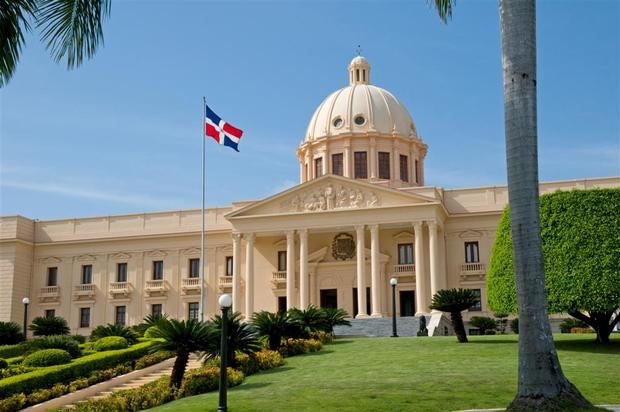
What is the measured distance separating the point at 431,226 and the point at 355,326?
8.71 metres

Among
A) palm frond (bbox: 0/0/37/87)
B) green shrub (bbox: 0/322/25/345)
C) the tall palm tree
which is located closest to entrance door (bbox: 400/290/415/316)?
green shrub (bbox: 0/322/25/345)

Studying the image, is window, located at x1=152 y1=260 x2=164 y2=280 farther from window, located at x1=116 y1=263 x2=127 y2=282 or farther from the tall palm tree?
the tall palm tree

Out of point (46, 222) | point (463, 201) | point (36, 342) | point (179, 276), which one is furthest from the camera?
point (46, 222)

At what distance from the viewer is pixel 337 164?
60500mm

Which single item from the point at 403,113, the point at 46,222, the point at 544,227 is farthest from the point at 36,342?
the point at 403,113

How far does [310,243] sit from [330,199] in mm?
4831

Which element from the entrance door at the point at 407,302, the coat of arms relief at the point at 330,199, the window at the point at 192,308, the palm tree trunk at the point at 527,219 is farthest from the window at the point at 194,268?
the palm tree trunk at the point at 527,219

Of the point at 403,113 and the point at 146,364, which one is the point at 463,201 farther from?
the point at 146,364

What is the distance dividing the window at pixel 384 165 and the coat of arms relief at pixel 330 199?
29.2 ft

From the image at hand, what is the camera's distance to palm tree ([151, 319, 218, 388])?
70.5 ft

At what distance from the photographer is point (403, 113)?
6241 cm

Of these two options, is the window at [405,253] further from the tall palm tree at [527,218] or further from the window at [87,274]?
the tall palm tree at [527,218]

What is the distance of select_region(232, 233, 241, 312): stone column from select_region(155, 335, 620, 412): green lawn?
2229 centimetres

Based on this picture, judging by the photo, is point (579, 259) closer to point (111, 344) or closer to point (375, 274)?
point (111, 344)
